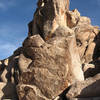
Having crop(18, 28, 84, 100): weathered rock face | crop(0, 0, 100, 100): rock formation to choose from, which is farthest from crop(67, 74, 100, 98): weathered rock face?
crop(18, 28, 84, 100): weathered rock face

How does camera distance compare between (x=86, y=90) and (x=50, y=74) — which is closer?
(x=86, y=90)

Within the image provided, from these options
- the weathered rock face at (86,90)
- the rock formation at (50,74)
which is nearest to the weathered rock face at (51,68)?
the rock formation at (50,74)

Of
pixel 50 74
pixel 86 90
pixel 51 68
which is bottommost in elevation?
pixel 86 90

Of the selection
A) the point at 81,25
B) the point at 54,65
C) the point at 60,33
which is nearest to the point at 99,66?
the point at 60,33

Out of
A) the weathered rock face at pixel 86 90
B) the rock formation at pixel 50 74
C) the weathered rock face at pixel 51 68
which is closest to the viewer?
the weathered rock face at pixel 86 90

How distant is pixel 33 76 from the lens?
866cm

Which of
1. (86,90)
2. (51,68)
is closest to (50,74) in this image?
(51,68)

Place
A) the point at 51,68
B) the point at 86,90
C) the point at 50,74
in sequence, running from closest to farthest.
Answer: the point at 86,90 → the point at 50,74 → the point at 51,68

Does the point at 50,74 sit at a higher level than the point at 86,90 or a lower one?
higher

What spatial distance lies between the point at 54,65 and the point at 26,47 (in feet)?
5.73

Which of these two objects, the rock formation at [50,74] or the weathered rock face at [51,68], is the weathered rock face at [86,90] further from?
the weathered rock face at [51,68]

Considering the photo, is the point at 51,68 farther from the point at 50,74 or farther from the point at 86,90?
the point at 86,90

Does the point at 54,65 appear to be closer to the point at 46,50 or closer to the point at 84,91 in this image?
the point at 46,50

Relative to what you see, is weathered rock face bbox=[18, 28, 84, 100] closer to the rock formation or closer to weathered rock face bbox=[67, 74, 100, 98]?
the rock formation
